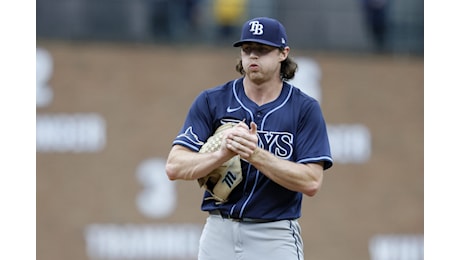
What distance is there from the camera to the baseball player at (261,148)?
16.5 ft

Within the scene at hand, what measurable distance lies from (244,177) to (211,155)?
0.30 meters

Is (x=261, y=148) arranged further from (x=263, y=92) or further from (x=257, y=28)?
(x=257, y=28)

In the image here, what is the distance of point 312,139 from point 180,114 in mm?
6099

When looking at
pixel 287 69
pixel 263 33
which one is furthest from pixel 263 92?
pixel 263 33

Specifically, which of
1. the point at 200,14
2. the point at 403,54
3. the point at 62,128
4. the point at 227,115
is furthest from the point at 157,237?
the point at 227,115

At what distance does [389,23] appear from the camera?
11977 millimetres

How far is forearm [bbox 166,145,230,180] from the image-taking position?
4874 millimetres

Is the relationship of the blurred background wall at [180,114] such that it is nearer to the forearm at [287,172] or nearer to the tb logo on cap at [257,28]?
the tb logo on cap at [257,28]

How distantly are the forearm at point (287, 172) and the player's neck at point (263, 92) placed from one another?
40 cm

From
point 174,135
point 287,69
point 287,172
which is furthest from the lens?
point 174,135

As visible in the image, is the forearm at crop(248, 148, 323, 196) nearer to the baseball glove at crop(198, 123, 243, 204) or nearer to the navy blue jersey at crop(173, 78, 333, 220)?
the navy blue jersey at crop(173, 78, 333, 220)

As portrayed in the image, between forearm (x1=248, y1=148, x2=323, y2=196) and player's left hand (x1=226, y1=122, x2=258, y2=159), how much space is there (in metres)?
0.05

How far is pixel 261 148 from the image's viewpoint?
4973 millimetres

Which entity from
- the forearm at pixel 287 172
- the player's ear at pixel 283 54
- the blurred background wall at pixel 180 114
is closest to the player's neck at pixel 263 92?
the player's ear at pixel 283 54
